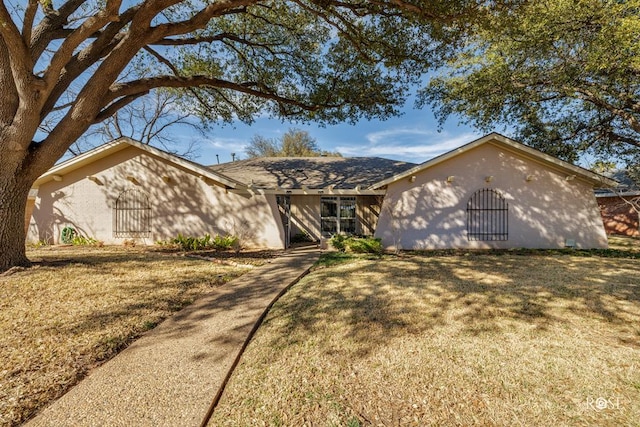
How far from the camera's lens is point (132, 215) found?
11.5 metres

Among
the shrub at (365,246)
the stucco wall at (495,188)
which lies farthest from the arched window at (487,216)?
the shrub at (365,246)

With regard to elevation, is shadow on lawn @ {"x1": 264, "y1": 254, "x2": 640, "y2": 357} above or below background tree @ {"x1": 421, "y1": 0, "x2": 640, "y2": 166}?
below

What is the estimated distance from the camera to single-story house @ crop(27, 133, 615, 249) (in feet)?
35.3

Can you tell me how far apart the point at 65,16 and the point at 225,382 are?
1001 centimetres

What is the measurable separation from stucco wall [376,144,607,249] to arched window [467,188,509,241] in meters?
0.19

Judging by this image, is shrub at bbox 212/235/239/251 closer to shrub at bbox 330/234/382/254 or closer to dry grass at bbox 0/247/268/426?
dry grass at bbox 0/247/268/426

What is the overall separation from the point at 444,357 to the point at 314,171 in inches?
471

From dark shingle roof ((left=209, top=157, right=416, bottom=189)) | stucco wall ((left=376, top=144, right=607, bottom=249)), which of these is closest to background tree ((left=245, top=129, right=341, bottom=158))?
dark shingle roof ((left=209, top=157, right=416, bottom=189))

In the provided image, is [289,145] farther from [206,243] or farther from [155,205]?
[206,243]

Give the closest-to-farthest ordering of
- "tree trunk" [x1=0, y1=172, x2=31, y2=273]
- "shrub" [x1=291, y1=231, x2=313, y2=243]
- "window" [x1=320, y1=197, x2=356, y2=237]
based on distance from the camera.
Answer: "tree trunk" [x1=0, y1=172, x2=31, y2=273], "window" [x1=320, y1=197, x2=356, y2=237], "shrub" [x1=291, y1=231, x2=313, y2=243]

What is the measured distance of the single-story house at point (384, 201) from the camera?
10758 mm

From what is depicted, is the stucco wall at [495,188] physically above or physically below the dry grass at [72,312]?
above

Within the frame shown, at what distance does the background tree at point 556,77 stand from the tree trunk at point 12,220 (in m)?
11.4

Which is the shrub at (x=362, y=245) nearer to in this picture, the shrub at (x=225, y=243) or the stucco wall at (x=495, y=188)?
the stucco wall at (x=495, y=188)
